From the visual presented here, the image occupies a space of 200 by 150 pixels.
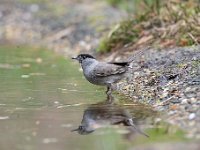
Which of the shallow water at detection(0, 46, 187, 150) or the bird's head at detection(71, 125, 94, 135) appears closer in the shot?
the shallow water at detection(0, 46, 187, 150)

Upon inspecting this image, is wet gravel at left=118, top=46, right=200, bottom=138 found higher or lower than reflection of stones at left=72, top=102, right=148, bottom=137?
higher

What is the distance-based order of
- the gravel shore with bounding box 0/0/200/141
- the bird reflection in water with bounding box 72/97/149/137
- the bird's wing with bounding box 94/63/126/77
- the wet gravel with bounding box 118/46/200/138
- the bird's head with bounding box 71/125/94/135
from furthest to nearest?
1. the bird's wing with bounding box 94/63/126/77
2. the gravel shore with bounding box 0/0/200/141
3. the wet gravel with bounding box 118/46/200/138
4. the bird reflection in water with bounding box 72/97/149/137
5. the bird's head with bounding box 71/125/94/135

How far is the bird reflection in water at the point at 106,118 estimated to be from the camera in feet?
21.4

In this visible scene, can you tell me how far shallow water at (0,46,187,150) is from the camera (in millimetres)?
5949

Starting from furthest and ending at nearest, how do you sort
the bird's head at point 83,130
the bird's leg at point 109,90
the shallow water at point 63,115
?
the bird's leg at point 109,90 < the bird's head at point 83,130 < the shallow water at point 63,115

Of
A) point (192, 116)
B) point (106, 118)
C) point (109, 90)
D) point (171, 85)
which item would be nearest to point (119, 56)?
point (109, 90)

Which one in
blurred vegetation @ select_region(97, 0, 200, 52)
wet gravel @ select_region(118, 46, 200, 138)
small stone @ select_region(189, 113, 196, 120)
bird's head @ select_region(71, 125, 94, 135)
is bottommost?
bird's head @ select_region(71, 125, 94, 135)

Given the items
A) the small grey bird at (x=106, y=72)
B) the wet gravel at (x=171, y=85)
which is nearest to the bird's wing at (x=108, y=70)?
the small grey bird at (x=106, y=72)

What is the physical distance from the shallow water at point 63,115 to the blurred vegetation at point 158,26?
1821 mm

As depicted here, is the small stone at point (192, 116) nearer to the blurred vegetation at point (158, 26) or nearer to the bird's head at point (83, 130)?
the bird's head at point (83, 130)

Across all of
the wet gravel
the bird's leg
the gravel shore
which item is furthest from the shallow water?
the gravel shore

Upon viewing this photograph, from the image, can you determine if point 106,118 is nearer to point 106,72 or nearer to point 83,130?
point 83,130

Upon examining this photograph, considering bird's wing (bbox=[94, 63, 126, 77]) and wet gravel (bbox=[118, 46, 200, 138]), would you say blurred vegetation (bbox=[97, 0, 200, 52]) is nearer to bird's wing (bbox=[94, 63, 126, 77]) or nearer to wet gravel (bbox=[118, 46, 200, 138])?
wet gravel (bbox=[118, 46, 200, 138])

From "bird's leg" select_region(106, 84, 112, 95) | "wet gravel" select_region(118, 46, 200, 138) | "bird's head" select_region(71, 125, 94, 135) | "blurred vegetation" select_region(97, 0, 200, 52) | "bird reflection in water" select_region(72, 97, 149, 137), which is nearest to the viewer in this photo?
"bird's head" select_region(71, 125, 94, 135)
